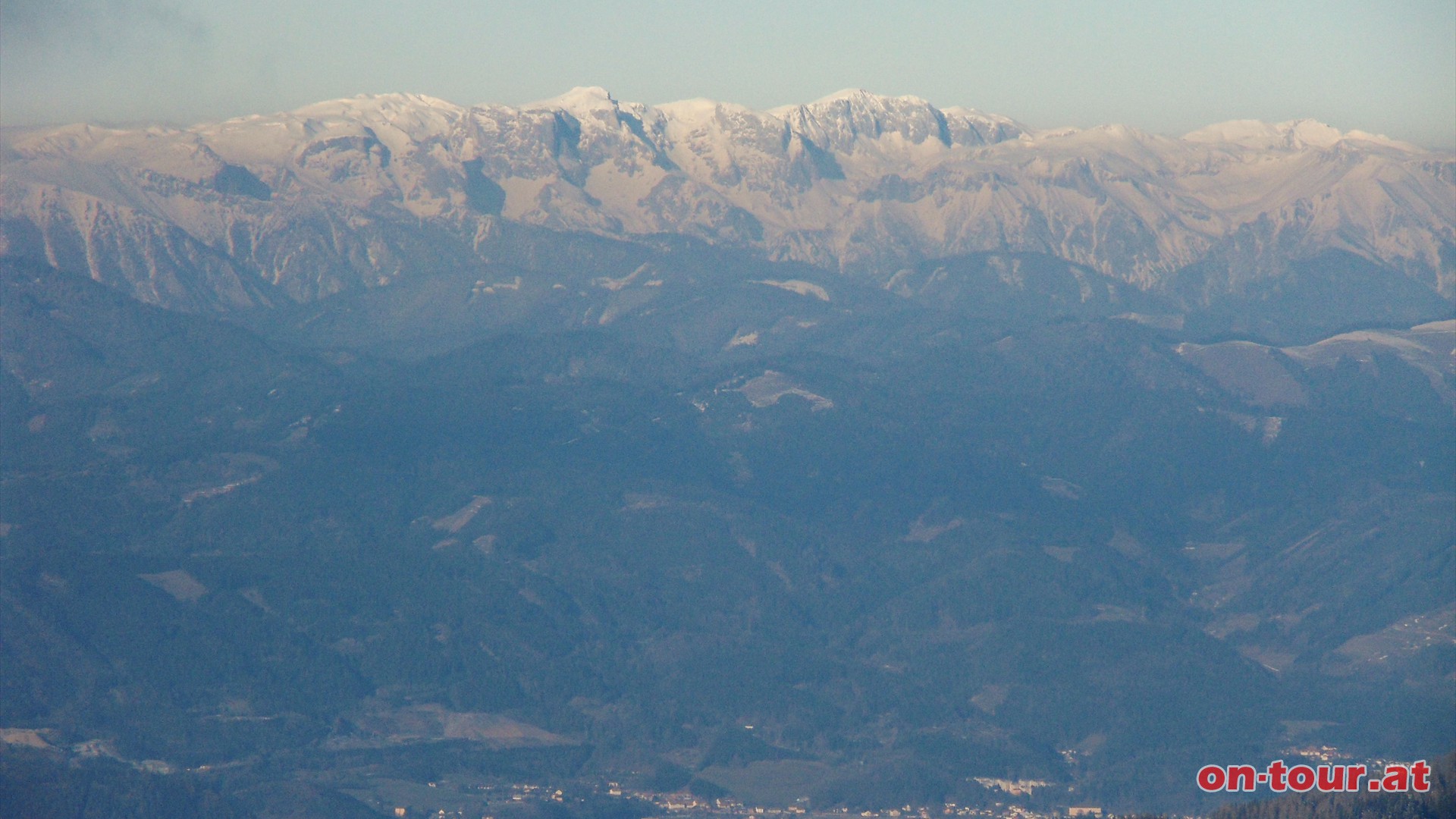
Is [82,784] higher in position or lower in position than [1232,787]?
lower

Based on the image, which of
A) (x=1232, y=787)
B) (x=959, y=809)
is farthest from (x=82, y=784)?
(x=1232, y=787)

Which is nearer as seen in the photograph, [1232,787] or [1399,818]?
[1399,818]

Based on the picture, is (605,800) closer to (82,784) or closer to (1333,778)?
(82,784)

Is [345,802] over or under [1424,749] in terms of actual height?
under

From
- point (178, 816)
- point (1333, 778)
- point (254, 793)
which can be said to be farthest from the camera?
point (254, 793)

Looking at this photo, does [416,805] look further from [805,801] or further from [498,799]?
[805,801]

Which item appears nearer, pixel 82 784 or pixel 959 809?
pixel 82 784

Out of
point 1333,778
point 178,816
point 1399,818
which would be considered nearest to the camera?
point 1399,818

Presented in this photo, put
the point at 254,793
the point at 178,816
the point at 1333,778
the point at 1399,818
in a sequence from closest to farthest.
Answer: the point at 1399,818 → the point at 1333,778 → the point at 178,816 → the point at 254,793

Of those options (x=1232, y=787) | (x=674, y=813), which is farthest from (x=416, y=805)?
(x=1232, y=787)
